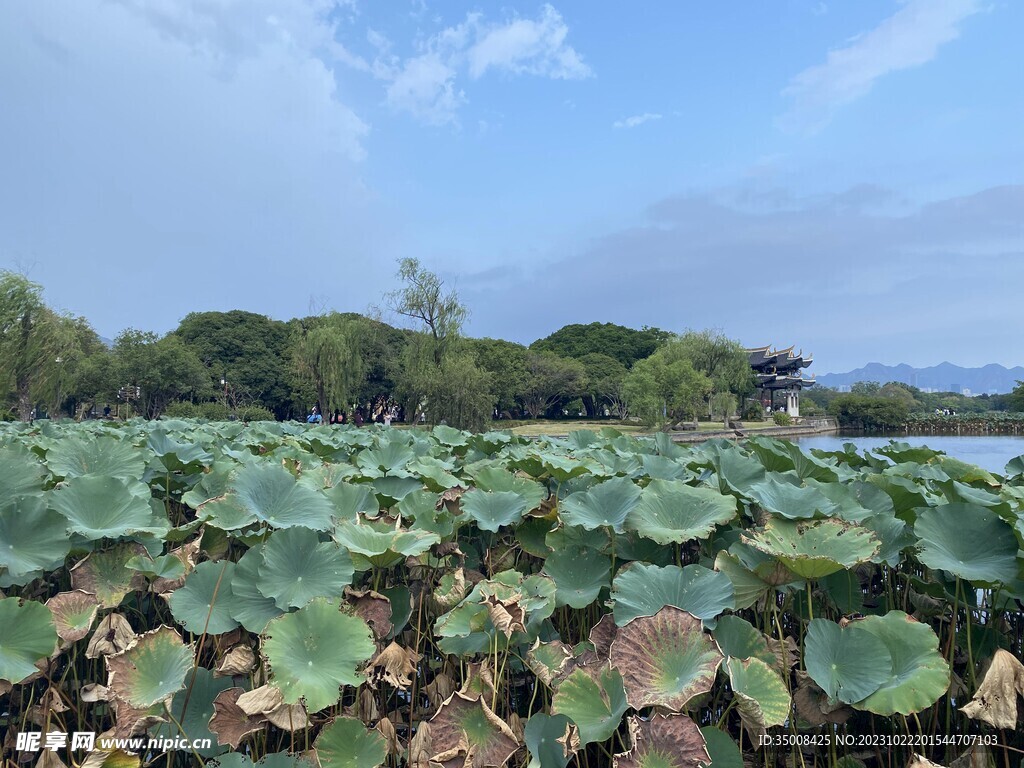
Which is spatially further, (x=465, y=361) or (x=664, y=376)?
(x=664, y=376)

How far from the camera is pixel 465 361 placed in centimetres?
2275

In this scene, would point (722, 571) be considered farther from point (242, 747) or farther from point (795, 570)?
point (242, 747)

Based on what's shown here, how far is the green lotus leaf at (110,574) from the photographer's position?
1351 millimetres

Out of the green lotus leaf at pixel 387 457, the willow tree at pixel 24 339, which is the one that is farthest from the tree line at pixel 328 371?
the green lotus leaf at pixel 387 457

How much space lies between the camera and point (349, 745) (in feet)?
3.54

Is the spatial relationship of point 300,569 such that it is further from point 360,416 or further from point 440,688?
point 360,416

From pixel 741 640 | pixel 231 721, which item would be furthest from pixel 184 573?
pixel 741 640

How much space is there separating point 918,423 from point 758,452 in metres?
46.2

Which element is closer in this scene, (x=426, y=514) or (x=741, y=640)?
(x=741, y=640)

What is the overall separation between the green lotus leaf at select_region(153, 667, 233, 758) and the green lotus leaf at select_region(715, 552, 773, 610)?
3.53ft

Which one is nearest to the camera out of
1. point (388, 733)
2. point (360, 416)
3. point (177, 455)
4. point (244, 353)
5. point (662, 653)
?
point (662, 653)

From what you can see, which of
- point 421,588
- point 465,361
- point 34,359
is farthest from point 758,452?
point 34,359

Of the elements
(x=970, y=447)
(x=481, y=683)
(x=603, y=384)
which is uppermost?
(x=603, y=384)

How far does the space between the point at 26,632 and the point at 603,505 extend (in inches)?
48.2
